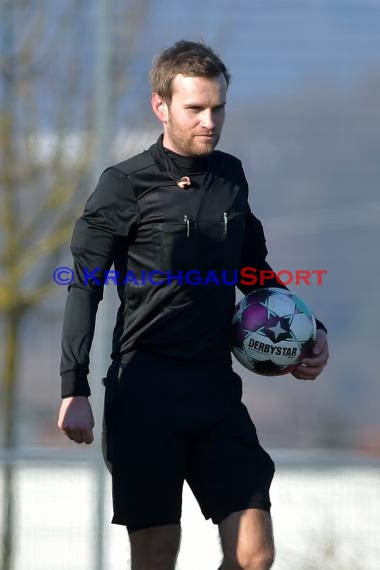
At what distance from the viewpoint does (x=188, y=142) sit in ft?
12.6

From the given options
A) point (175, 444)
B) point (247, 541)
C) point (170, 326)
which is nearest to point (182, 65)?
point (170, 326)

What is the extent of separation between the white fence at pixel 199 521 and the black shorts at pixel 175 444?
2269mm

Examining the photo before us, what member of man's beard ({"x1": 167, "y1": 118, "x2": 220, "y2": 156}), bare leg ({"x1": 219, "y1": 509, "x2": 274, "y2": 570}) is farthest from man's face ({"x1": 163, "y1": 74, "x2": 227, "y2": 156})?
bare leg ({"x1": 219, "y1": 509, "x2": 274, "y2": 570})

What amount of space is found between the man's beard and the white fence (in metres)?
2.63

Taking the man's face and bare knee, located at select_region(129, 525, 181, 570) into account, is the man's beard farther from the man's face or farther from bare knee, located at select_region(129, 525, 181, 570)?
bare knee, located at select_region(129, 525, 181, 570)

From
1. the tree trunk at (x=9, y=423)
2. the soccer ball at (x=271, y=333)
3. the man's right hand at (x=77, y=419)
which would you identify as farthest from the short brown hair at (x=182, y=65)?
the tree trunk at (x=9, y=423)

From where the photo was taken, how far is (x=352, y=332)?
6.58 meters

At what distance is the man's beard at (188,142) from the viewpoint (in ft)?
12.5

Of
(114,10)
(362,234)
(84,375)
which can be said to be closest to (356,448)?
(362,234)

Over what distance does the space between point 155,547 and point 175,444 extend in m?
0.33

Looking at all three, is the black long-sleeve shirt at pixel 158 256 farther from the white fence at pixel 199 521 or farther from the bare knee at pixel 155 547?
the white fence at pixel 199 521

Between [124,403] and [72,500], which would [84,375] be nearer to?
[124,403]

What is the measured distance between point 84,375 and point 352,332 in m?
3.06

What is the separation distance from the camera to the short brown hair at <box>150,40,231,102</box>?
380 cm
